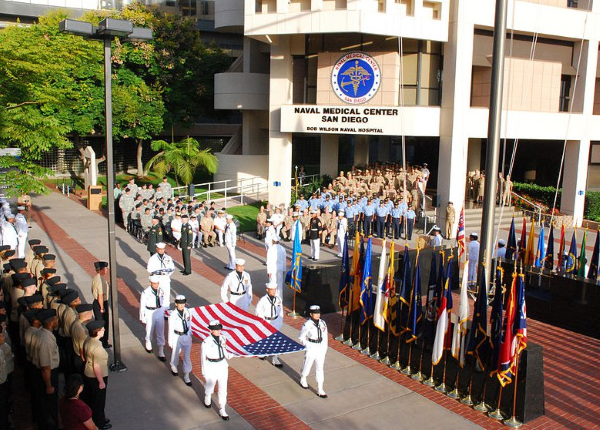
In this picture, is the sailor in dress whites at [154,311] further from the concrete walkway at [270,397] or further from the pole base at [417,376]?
the pole base at [417,376]

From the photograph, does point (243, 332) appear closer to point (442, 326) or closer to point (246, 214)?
point (442, 326)

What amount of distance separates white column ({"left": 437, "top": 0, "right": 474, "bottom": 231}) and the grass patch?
8.36 meters

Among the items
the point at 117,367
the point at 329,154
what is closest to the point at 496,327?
the point at 117,367

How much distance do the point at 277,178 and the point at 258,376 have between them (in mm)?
18822

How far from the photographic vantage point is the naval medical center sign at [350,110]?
2636cm

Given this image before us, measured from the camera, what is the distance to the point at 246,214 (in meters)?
28.8

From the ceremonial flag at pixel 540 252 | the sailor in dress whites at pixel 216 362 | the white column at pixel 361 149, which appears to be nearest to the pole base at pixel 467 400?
the sailor in dress whites at pixel 216 362

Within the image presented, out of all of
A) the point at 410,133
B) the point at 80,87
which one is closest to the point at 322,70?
the point at 410,133

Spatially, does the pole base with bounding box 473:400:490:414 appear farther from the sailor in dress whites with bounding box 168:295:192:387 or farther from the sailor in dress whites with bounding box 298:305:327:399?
the sailor in dress whites with bounding box 168:295:192:387

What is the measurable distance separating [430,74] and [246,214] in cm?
1055

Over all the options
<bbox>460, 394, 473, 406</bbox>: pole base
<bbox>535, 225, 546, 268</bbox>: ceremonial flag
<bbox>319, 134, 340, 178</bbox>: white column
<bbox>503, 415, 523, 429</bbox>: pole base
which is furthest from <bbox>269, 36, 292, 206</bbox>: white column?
<bbox>503, 415, 523, 429</bbox>: pole base

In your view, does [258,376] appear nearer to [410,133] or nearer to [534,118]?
[410,133]

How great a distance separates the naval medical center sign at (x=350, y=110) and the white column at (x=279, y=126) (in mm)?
1308

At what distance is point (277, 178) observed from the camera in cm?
2964
